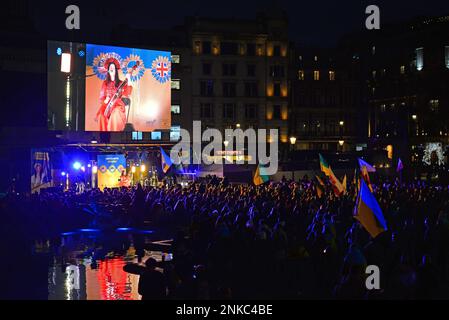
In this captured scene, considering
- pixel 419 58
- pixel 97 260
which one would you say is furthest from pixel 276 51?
pixel 97 260

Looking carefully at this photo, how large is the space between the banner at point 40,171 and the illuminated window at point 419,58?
61.2 meters

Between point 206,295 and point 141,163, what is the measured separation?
1653 inches

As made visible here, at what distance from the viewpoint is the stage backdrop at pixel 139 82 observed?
44.1 meters

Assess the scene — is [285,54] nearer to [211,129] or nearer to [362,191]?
[211,129]

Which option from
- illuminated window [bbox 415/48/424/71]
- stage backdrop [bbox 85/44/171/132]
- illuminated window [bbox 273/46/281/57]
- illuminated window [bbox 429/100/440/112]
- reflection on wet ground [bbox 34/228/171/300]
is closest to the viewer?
reflection on wet ground [bbox 34/228/171/300]

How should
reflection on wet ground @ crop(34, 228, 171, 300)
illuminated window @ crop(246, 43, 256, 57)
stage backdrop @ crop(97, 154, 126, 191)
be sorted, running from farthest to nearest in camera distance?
1. illuminated window @ crop(246, 43, 256, 57)
2. stage backdrop @ crop(97, 154, 126, 191)
3. reflection on wet ground @ crop(34, 228, 171, 300)

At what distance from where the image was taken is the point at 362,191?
1518 cm

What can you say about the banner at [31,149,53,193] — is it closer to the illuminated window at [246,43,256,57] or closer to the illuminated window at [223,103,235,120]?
the illuminated window at [223,103,235,120]

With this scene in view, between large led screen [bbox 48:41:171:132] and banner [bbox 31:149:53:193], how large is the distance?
351 centimetres

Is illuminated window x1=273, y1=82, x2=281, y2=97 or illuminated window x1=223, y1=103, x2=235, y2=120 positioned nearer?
illuminated window x1=223, y1=103, x2=235, y2=120

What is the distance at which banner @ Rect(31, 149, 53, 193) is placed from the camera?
3841 centimetres

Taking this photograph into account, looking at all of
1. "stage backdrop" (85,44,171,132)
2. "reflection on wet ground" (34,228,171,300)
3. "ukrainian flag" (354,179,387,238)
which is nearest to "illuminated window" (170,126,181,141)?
"stage backdrop" (85,44,171,132)

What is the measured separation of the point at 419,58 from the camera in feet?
296
